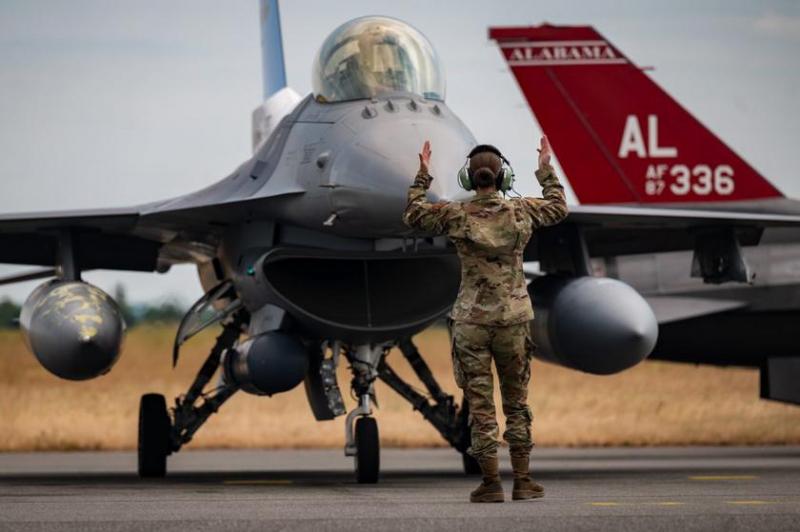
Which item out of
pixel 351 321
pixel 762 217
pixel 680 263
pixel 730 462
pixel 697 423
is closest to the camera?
pixel 351 321

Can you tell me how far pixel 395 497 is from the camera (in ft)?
31.5

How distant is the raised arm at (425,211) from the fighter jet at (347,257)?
6.67ft

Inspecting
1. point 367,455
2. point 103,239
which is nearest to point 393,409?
point 103,239

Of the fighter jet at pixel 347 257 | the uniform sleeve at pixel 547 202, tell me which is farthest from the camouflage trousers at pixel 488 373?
the fighter jet at pixel 347 257

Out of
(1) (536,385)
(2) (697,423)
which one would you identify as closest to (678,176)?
(2) (697,423)

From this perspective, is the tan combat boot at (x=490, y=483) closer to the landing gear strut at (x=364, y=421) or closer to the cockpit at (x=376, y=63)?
the landing gear strut at (x=364, y=421)

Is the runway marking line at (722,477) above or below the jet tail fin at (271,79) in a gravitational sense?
below

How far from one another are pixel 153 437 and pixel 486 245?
20.4 ft

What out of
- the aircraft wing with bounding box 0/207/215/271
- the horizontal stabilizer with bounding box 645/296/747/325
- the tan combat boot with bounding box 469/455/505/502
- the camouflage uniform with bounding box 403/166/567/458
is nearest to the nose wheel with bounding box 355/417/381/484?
the aircraft wing with bounding box 0/207/215/271

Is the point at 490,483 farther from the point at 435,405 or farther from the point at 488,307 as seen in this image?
the point at 435,405

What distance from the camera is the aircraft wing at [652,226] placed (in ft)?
43.5

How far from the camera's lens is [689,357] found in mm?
19625

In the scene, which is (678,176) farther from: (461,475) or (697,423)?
(461,475)

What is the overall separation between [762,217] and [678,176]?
Answer: 25.4 feet
